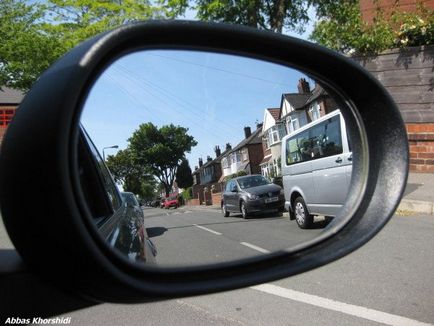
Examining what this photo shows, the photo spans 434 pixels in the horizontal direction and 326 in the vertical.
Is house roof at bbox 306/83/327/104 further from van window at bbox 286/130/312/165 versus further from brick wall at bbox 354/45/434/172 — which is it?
brick wall at bbox 354/45/434/172

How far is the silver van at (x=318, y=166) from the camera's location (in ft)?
5.93

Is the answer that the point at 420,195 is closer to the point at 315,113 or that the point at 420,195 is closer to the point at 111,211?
the point at 315,113

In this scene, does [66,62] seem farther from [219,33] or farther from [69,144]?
[219,33]

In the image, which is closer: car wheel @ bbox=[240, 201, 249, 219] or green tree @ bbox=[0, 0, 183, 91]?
car wheel @ bbox=[240, 201, 249, 219]

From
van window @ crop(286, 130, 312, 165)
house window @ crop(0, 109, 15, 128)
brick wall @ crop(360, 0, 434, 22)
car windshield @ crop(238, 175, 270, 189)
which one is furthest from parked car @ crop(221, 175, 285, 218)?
brick wall @ crop(360, 0, 434, 22)

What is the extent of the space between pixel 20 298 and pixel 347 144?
1353mm

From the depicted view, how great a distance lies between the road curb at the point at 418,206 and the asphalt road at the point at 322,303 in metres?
3.61

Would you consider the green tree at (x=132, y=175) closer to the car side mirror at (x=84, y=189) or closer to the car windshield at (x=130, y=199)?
the car windshield at (x=130, y=199)

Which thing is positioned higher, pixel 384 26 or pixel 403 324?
pixel 384 26

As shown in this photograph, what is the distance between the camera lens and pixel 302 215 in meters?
1.64

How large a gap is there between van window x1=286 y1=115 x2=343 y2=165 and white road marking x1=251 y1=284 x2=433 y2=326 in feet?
7.62

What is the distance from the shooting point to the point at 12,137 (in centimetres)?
91

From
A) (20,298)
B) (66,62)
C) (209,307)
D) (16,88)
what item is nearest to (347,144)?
(66,62)

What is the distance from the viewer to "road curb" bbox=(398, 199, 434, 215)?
9.06 m
